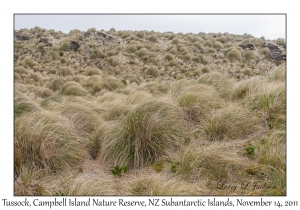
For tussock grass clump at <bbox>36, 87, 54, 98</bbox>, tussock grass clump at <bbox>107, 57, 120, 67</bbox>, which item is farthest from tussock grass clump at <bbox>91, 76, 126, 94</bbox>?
tussock grass clump at <bbox>107, 57, 120, 67</bbox>

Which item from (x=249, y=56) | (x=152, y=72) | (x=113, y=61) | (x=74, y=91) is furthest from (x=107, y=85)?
(x=249, y=56)

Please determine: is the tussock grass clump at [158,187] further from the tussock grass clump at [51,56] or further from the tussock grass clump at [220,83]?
the tussock grass clump at [51,56]

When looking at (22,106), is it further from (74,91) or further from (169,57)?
(169,57)

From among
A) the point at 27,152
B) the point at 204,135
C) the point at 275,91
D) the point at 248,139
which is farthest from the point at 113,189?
the point at 275,91

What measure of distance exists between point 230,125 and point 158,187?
2.10 meters

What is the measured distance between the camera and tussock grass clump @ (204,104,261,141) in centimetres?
450

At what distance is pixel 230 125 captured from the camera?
4.55m

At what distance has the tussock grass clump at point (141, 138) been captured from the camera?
4.13 m

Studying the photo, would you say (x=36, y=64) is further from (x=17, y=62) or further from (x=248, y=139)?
(x=248, y=139)

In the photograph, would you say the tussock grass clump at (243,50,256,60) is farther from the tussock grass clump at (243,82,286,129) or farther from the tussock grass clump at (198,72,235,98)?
the tussock grass clump at (243,82,286,129)

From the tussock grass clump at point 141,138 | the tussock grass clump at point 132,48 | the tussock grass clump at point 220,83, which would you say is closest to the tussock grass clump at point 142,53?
the tussock grass clump at point 132,48

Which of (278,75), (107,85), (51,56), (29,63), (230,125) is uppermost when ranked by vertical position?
(51,56)

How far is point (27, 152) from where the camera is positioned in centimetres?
398

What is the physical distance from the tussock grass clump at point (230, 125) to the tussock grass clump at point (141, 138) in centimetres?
53
